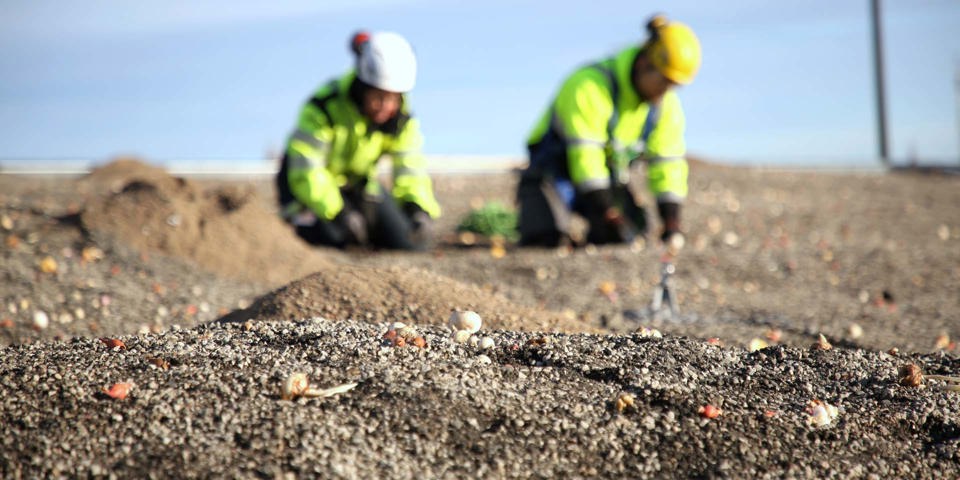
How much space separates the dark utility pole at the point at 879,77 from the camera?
51.6 feet

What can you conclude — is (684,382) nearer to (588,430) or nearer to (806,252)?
(588,430)

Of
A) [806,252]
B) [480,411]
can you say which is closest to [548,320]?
[480,411]

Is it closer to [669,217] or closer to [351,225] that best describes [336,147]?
[351,225]

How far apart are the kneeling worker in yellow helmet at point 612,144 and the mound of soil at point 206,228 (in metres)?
1.98

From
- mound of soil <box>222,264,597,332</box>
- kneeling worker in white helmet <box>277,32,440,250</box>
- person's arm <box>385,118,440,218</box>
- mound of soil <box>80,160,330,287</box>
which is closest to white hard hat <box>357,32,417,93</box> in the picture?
kneeling worker in white helmet <box>277,32,440,250</box>

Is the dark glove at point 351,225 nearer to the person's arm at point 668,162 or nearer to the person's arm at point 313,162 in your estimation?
the person's arm at point 313,162

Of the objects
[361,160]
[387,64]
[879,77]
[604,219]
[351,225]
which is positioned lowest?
[879,77]

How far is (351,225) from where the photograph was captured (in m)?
7.26

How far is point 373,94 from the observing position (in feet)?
22.3

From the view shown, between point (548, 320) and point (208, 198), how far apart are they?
3.76 metres

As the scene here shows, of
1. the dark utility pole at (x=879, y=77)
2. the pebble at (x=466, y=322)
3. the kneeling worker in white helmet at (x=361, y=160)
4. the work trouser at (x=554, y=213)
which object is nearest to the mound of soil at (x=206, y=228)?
the kneeling worker in white helmet at (x=361, y=160)

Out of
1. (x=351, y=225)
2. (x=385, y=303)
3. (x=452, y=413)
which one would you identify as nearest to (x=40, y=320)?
(x=385, y=303)

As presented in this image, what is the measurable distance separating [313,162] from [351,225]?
0.56m

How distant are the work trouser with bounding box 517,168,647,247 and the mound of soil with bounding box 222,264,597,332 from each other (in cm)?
378
